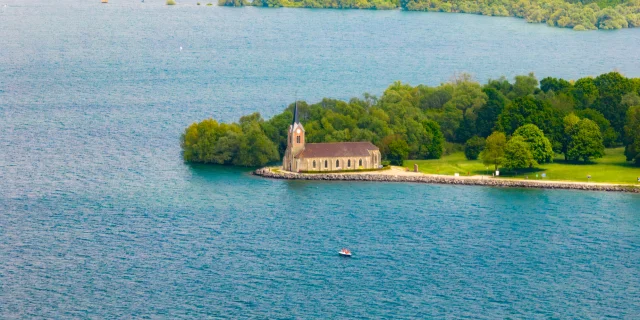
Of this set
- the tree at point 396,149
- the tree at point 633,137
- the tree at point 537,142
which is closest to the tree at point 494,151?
the tree at point 537,142

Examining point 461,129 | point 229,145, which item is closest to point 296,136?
point 229,145

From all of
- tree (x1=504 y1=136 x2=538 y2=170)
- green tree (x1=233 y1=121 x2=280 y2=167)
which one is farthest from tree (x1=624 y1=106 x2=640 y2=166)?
green tree (x1=233 y1=121 x2=280 y2=167)

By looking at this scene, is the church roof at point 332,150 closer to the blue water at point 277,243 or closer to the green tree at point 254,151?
the blue water at point 277,243

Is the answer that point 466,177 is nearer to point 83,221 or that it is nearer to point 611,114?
point 611,114

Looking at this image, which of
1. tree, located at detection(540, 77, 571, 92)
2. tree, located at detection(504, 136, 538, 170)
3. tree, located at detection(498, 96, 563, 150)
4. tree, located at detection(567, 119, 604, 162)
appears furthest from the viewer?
tree, located at detection(540, 77, 571, 92)

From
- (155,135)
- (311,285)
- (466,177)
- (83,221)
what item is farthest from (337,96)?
(311,285)

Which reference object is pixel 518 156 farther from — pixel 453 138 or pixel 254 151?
pixel 254 151

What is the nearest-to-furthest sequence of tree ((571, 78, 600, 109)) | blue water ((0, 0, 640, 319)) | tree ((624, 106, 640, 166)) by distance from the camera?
blue water ((0, 0, 640, 319))
tree ((624, 106, 640, 166))
tree ((571, 78, 600, 109))

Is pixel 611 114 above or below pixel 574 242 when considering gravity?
above

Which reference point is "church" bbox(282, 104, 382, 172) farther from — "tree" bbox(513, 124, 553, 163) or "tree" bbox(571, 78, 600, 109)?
"tree" bbox(571, 78, 600, 109)
